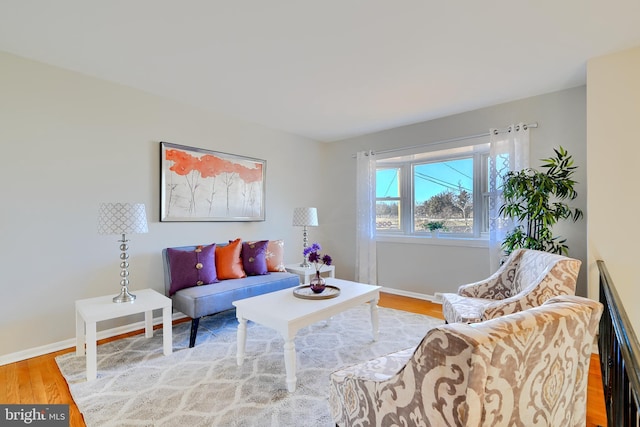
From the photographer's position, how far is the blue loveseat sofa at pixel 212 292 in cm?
273

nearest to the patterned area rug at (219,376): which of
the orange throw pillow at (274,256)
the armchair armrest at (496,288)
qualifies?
the armchair armrest at (496,288)

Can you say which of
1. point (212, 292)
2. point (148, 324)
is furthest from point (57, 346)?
point (212, 292)

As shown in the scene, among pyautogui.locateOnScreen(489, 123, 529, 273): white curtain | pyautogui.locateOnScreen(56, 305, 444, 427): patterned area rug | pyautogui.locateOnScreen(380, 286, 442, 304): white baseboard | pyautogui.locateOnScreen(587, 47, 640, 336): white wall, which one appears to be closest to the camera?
pyautogui.locateOnScreen(56, 305, 444, 427): patterned area rug

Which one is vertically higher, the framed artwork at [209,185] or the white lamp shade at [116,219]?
the framed artwork at [209,185]

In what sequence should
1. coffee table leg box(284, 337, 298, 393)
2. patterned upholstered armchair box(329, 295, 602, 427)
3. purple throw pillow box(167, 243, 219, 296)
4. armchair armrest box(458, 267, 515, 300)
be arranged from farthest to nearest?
purple throw pillow box(167, 243, 219, 296)
armchair armrest box(458, 267, 515, 300)
coffee table leg box(284, 337, 298, 393)
patterned upholstered armchair box(329, 295, 602, 427)

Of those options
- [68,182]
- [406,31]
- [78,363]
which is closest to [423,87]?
[406,31]

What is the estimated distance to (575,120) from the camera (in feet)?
9.98

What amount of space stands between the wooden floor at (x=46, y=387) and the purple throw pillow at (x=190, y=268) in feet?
3.29

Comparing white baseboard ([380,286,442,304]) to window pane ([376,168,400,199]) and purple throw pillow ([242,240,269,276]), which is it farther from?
purple throw pillow ([242,240,269,276])

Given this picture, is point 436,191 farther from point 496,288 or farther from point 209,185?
point 209,185

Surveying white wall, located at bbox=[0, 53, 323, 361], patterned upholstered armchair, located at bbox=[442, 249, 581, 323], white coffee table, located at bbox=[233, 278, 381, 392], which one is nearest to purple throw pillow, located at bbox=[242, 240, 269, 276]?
white wall, located at bbox=[0, 53, 323, 361]

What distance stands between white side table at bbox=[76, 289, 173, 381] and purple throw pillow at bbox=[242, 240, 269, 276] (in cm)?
103

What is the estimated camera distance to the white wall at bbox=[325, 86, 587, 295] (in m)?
3.04

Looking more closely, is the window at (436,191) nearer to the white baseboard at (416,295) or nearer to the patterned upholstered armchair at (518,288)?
the white baseboard at (416,295)
